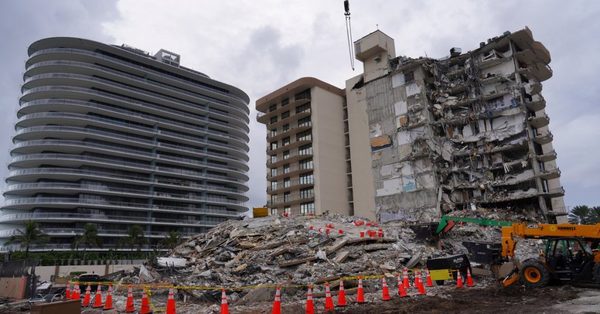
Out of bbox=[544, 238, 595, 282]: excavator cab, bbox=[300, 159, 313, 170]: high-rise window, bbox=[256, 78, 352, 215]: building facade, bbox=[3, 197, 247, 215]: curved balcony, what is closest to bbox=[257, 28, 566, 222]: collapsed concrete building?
bbox=[300, 159, 313, 170]: high-rise window

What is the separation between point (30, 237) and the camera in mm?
66875

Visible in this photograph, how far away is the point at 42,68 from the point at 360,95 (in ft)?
214

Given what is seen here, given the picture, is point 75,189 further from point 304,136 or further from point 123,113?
point 304,136

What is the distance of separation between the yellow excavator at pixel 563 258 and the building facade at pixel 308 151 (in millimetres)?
48117

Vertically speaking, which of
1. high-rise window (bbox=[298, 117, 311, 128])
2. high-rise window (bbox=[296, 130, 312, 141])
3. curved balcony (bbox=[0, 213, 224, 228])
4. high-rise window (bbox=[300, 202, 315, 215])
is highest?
high-rise window (bbox=[298, 117, 311, 128])

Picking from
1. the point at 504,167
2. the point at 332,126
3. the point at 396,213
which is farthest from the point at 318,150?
the point at 504,167

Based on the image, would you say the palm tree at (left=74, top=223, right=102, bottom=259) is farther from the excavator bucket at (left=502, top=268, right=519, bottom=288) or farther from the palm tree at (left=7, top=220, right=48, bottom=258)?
the excavator bucket at (left=502, top=268, right=519, bottom=288)

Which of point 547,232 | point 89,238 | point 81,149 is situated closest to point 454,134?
point 547,232

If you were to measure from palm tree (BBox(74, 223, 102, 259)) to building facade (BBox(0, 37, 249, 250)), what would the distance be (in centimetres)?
253

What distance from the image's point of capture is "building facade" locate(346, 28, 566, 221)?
50.1m

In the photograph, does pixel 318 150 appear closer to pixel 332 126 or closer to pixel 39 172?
pixel 332 126

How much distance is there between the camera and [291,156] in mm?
70438

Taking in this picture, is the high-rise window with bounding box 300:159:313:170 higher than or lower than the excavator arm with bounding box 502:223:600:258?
higher

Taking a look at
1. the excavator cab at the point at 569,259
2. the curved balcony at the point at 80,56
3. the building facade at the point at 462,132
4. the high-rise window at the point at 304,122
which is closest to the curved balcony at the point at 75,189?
the curved balcony at the point at 80,56
